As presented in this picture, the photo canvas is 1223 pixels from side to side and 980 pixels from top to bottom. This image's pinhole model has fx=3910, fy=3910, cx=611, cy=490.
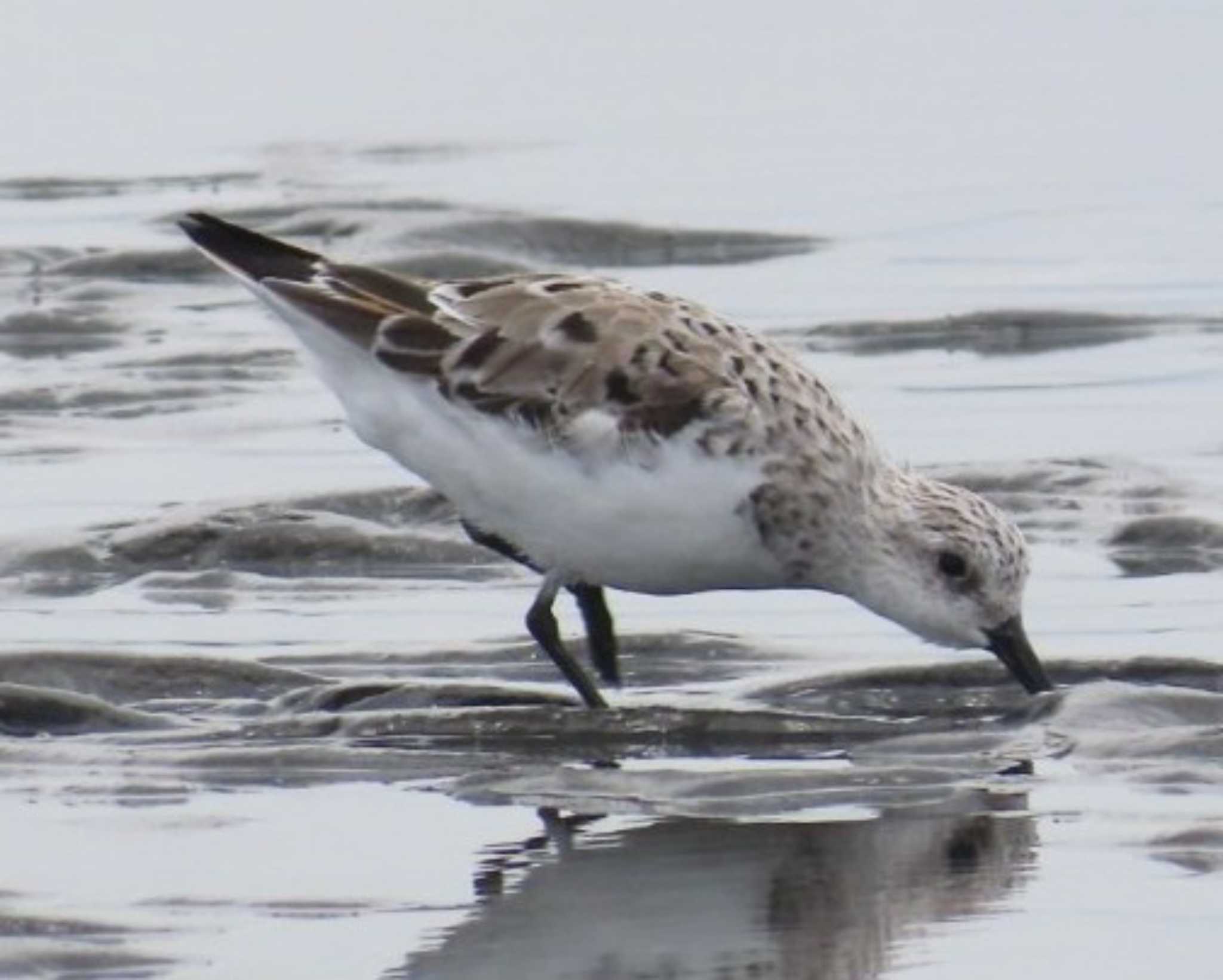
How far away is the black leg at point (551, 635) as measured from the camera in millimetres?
7871

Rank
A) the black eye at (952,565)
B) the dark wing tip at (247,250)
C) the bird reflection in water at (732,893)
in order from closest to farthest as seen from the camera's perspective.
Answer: the bird reflection in water at (732,893) < the black eye at (952,565) < the dark wing tip at (247,250)

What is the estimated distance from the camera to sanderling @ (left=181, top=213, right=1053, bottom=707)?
7.82 metres

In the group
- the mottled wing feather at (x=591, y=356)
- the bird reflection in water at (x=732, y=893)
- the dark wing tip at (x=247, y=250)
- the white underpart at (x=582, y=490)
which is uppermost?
the dark wing tip at (x=247, y=250)

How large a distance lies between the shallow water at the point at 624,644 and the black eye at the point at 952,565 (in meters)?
0.24

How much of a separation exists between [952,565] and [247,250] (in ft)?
5.59

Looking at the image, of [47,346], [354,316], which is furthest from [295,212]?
[354,316]

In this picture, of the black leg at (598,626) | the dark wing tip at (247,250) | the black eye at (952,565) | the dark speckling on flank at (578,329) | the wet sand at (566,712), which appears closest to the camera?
the wet sand at (566,712)

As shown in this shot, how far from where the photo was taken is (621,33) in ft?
63.7

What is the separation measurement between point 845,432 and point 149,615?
1670 millimetres

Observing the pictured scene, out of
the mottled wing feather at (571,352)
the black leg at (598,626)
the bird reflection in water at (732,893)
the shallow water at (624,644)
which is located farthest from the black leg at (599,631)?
the bird reflection in water at (732,893)

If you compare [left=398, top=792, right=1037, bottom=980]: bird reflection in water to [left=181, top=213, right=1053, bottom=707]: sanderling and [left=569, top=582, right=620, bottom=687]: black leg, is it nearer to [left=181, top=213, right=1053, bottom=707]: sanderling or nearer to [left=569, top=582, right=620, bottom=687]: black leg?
[left=181, top=213, right=1053, bottom=707]: sanderling

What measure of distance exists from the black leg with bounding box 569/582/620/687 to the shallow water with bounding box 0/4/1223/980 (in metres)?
0.10

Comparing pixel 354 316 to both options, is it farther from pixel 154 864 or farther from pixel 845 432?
pixel 154 864

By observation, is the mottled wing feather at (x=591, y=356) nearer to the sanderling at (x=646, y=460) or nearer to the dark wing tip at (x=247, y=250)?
the sanderling at (x=646, y=460)
